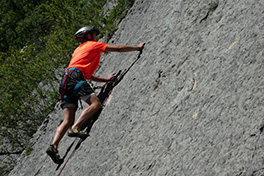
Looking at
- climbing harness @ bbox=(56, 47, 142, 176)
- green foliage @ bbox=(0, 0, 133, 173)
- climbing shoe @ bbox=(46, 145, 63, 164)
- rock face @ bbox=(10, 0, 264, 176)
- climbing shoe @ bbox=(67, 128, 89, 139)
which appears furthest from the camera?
green foliage @ bbox=(0, 0, 133, 173)

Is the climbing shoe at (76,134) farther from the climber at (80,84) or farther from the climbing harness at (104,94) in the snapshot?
the climbing harness at (104,94)

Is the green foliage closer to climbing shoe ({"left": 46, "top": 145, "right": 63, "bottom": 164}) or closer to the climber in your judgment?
the climber

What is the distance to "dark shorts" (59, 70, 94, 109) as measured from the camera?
6.77 meters

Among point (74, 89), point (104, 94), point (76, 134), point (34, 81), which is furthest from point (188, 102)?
point (34, 81)

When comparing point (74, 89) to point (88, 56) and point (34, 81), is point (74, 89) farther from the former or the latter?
point (34, 81)

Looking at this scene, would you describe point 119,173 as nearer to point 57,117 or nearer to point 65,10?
→ point 57,117

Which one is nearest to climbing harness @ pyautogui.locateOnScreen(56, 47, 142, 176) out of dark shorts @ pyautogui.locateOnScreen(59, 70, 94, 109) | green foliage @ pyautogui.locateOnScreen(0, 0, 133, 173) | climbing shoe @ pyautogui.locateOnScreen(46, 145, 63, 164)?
climbing shoe @ pyautogui.locateOnScreen(46, 145, 63, 164)

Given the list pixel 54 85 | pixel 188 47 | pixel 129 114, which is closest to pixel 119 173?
pixel 129 114

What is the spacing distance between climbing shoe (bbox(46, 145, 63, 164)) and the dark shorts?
74cm

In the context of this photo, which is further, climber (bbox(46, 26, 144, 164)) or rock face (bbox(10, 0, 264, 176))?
Answer: climber (bbox(46, 26, 144, 164))

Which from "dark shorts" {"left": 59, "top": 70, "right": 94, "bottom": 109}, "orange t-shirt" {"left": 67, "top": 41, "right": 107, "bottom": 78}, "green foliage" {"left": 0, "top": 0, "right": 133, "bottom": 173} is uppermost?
"orange t-shirt" {"left": 67, "top": 41, "right": 107, "bottom": 78}

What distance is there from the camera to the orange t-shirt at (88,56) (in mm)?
6957

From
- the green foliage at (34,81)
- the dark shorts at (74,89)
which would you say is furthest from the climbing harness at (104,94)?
the green foliage at (34,81)

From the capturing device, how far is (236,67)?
4.57 metres
